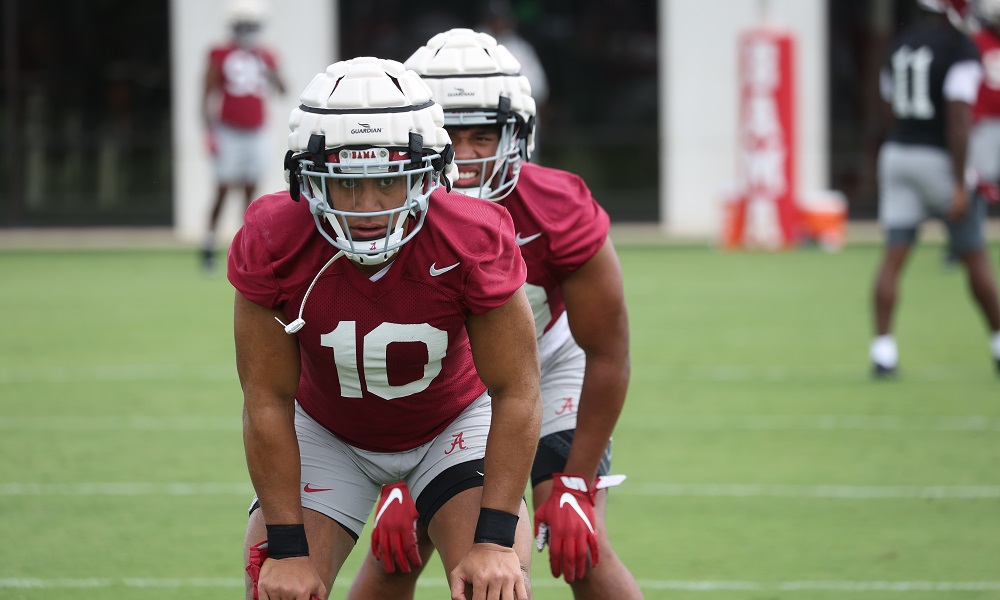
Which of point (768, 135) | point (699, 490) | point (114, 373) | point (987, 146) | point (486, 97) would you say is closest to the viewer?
point (486, 97)

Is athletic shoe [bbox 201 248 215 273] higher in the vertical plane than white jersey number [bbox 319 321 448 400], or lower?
lower

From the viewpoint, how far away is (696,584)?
4832 millimetres

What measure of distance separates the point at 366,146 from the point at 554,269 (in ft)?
2.83

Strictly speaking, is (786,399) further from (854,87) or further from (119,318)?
(854,87)

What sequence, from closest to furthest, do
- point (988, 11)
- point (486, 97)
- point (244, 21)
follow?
point (486, 97) → point (988, 11) → point (244, 21)

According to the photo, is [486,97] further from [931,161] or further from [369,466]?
[931,161]

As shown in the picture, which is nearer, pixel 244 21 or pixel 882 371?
pixel 882 371

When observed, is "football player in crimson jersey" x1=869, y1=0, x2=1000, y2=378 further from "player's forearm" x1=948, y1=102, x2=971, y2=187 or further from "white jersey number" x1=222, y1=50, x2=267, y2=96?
"white jersey number" x1=222, y1=50, x2=267, y2=96

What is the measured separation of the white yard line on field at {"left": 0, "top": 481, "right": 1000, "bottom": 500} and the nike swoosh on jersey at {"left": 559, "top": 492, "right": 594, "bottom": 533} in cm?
226

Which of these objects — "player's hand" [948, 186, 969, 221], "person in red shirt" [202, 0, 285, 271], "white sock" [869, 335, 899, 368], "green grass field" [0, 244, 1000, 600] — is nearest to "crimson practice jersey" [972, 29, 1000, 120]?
"green grass field" [0, 244, 1000, 600]

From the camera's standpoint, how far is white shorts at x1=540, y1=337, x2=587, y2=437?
4.21 meters

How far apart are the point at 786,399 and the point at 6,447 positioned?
3.98 metres

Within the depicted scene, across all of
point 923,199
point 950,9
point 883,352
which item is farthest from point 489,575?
point 950,9

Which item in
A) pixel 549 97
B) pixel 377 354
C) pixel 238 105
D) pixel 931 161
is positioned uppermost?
pixel 549 97
